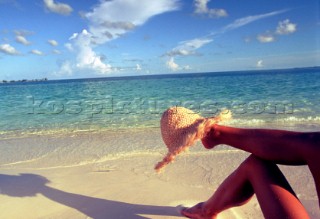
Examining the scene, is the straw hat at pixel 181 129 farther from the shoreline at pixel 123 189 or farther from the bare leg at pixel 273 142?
the shoreline at pixel 123 189

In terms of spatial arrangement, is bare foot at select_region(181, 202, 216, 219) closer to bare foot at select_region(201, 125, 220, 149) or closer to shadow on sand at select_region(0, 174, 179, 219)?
shadow on sand at select_region(0, 174, 179, 219)

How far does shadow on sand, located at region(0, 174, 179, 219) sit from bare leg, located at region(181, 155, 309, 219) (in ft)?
1.59

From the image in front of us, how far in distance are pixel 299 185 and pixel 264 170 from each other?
1527mm

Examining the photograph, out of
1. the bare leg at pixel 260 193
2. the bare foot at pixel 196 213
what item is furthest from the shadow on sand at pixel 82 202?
the bare leg at pixel 260 193

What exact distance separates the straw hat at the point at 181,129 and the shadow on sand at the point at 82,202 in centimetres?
75

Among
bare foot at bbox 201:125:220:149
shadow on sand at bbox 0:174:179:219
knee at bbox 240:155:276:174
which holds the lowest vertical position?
shadow on sand at bbox 0:174:179:219

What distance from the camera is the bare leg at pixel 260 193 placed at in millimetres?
1679

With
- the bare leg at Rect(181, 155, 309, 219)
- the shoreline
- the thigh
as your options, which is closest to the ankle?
the bare leg at Rect(181, 155, 309, 219)

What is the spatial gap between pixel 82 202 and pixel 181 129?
1405 mm

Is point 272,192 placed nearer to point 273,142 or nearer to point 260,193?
point 260,193

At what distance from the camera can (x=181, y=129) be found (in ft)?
6.79

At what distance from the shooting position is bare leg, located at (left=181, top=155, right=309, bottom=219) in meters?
1.68

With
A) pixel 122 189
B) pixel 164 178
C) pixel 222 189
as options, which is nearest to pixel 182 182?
pixel 164 178

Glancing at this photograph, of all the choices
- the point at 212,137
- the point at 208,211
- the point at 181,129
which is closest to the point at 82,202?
the point at 208,211
